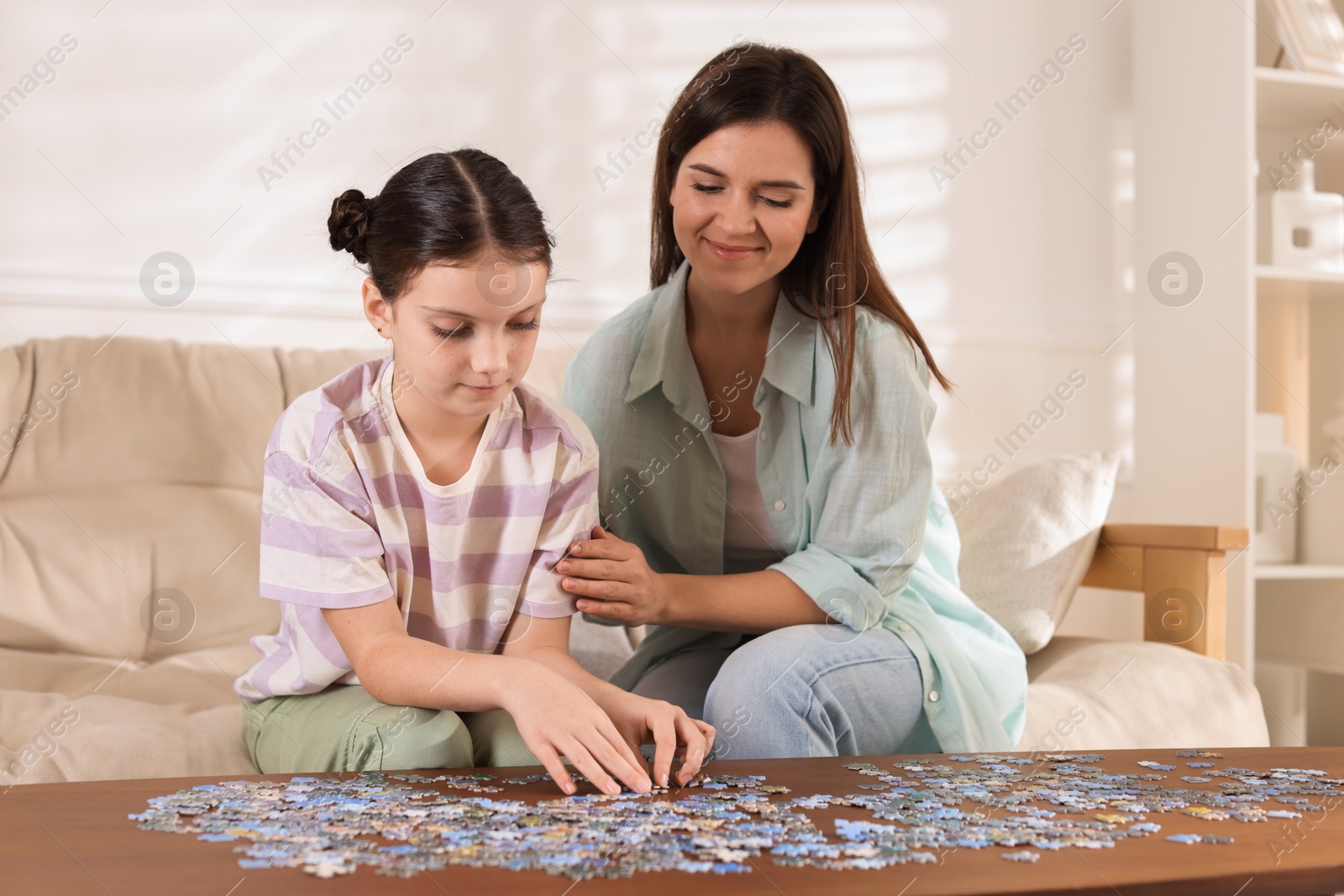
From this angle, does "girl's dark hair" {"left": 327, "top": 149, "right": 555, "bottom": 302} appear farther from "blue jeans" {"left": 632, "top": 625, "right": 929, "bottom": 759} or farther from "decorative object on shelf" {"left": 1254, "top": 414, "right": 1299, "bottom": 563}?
"decorative object on shelf" {"left": 1254, "top": 414, "right": 1299, "bottom": 563}

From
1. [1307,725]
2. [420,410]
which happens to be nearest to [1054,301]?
[1307,725]

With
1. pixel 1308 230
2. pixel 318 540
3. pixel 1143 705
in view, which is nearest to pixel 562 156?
pixel 318 540

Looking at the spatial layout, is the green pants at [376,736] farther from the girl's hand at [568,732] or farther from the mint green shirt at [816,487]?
the mint green shirt at [816,487]

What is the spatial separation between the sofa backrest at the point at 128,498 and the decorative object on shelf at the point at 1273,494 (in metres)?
2.61

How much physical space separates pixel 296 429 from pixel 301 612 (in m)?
0.24

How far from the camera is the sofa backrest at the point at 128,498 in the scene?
2.03m

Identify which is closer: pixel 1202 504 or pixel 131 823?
pixel 131 823

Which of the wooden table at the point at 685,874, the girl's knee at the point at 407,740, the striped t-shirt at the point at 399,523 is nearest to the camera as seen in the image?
the wooden table at the point at 685,874

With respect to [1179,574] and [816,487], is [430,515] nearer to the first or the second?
[816,487]

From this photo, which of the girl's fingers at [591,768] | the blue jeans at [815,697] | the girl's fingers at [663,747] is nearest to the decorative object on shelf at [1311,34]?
the blue jeans at [815,697]

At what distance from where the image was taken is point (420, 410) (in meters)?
1.43

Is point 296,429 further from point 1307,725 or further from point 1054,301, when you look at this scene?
point 1307,725

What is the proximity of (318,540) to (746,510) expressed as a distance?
0.75 meters

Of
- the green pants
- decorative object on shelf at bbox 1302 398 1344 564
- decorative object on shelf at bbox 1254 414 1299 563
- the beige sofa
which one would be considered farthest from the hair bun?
decorative object on shelf at bbox 1302 398 1344 564
